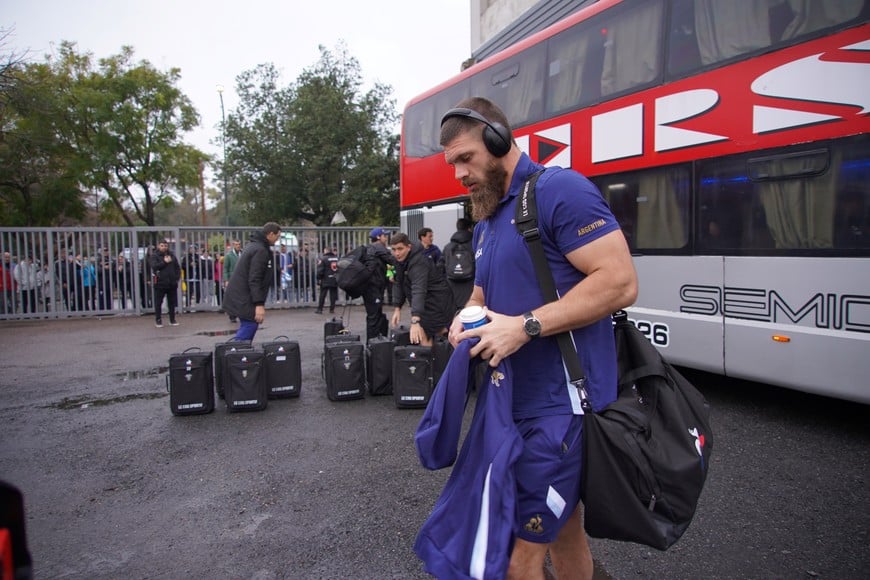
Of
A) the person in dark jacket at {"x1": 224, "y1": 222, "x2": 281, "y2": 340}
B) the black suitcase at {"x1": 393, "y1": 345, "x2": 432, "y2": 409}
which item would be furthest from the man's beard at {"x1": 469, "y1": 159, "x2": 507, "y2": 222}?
the person in dark jacket at {"x1": 224, "y1": 222, "x2": 281, "y2": 340}

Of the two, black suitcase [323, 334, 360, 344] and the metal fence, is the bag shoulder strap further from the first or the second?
the metal fence

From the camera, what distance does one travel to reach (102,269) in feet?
49.5

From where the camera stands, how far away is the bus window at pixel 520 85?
7473 millimetres

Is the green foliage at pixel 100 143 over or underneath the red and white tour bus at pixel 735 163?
over

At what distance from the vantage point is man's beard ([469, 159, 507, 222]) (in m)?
1.94

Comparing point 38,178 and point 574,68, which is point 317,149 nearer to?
point 38,178

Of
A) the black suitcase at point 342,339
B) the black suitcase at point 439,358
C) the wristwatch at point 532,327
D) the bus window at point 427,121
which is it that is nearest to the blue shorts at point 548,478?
the wristwatch at point 532,327

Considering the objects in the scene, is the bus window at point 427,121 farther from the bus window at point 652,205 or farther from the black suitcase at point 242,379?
the black suitcase at point 242,379

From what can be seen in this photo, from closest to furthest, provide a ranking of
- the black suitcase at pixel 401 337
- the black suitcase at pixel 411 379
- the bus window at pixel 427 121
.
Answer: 1. the black suitcase at pixel 411 379
2. the black suitcase at pixel 401 337
3. the bus window at pixel 427 121

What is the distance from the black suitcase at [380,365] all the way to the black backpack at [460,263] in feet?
3.80

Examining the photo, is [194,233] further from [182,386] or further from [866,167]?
[866,167]

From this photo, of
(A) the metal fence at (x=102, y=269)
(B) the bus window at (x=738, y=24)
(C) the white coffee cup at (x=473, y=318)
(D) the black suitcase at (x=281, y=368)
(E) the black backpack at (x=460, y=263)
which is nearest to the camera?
(C) the white coffee cup at (x=473, y=318)

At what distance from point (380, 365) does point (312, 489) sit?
8.46 feet

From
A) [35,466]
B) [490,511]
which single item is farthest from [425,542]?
[35,466]
